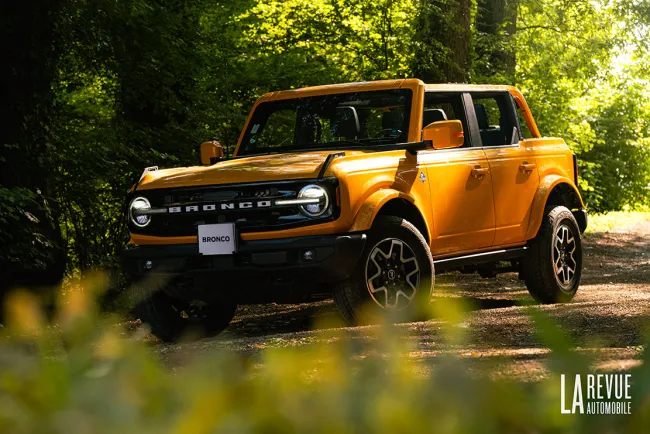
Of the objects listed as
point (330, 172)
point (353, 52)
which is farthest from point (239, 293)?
point (353, 52)

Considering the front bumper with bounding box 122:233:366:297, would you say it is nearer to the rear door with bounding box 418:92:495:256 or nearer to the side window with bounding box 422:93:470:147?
the rear door with bounding box 418:92:495:256

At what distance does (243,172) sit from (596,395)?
6718 millimetres

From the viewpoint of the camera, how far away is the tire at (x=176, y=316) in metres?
8.66

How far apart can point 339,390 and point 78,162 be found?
1125cm

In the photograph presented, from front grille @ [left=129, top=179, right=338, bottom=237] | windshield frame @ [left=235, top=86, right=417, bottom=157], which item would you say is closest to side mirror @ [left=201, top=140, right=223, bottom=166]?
windshield frame @ [left=235, top=86, right=417, bottom=157]

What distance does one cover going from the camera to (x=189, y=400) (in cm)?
148

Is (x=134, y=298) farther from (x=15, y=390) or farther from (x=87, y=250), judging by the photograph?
(x=15, y=390)

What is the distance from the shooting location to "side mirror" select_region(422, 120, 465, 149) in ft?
28.5

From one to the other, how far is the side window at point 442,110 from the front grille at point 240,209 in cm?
190

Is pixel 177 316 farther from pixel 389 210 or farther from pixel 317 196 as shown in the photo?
pixel 389 210

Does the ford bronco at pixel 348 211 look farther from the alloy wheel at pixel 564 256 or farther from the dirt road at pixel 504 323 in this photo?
the dirt road at pixel 504 323

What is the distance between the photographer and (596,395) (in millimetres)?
1663

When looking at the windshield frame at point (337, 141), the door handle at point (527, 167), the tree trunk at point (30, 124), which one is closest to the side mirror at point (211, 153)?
the windshield frame at point (337, 141)

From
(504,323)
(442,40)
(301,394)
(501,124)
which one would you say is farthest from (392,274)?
(442,40)
